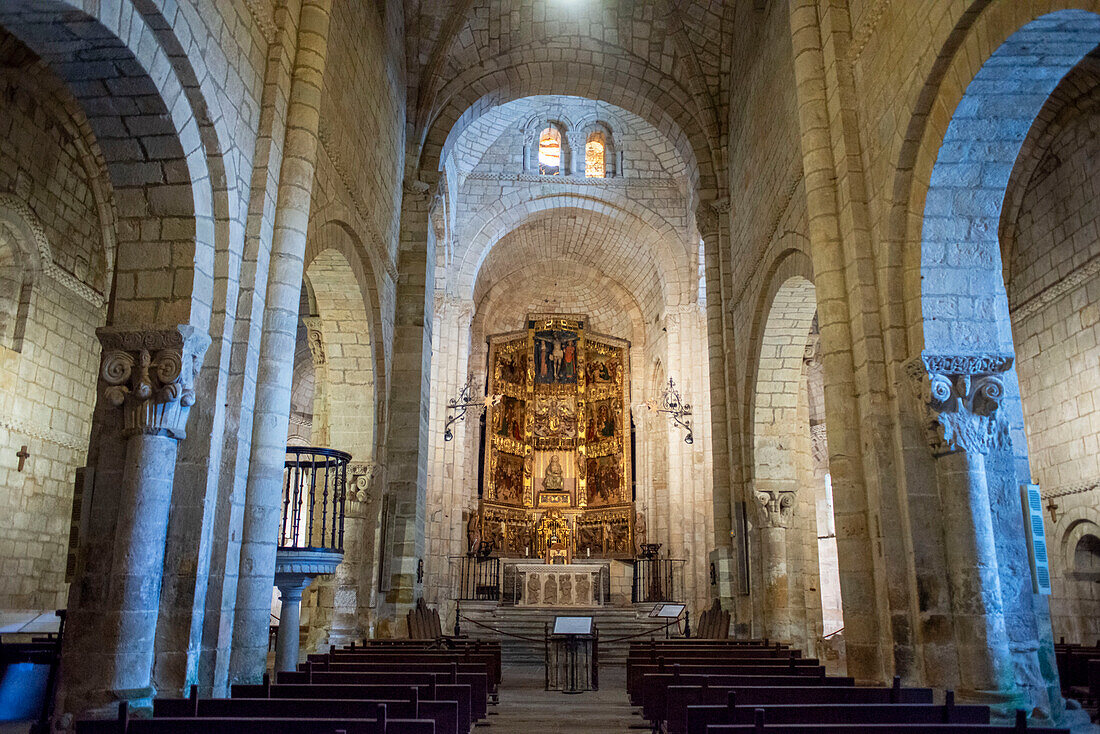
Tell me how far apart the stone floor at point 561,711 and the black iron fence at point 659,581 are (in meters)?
9.84

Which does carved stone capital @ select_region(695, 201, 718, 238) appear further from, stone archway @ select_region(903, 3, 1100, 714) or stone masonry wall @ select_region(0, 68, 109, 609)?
stone masonry wall @ select_region(0, 68, 109, 609)

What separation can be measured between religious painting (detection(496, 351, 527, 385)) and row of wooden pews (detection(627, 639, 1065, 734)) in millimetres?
18714

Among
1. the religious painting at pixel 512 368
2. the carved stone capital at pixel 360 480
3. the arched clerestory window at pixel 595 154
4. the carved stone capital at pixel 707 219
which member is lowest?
the carved stone capital at pixel 360 480

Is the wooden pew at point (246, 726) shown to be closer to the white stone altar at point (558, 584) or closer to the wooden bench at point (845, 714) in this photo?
the wooden bench at point (845, 714)

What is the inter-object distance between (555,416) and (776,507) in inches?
592

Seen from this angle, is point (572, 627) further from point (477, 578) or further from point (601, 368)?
point (601, 368)

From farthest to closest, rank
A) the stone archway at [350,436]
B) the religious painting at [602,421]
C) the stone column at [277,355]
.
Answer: the religious painting at [602,421] → the stone archway at [350,436] → the stone column at [277,355]

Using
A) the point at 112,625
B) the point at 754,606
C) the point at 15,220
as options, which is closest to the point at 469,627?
the point at 754,606

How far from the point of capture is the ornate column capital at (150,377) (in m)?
6.14

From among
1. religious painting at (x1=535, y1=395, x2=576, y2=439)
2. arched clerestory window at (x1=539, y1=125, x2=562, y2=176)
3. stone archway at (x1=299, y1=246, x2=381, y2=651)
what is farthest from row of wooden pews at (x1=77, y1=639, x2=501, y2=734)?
religious painting at (x1=535, y1=395, x2=576, y2=439)

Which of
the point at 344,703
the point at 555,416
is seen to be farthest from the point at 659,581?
the point at 344,703

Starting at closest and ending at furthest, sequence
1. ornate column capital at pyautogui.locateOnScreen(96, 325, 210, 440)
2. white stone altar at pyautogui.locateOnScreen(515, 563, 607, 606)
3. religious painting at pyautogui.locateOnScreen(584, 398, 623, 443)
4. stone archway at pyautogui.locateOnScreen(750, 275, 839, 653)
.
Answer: ornate column capital at pyautogui.locateOnScreen(96, 325, 210, 440), stone archway at pyautogui.locateOnScreen(750, 275, 839, 653), white stone altar at pyautogui.locateOnScreen(515, 563, 607, 606), religious painting at pyautogui.locateOnScreen(584, 398, 623, 443)

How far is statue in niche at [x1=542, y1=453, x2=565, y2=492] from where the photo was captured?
25.9 m

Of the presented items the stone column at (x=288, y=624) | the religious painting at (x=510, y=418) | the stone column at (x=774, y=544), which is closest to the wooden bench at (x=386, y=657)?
the stone column at (x=288, y=624)
